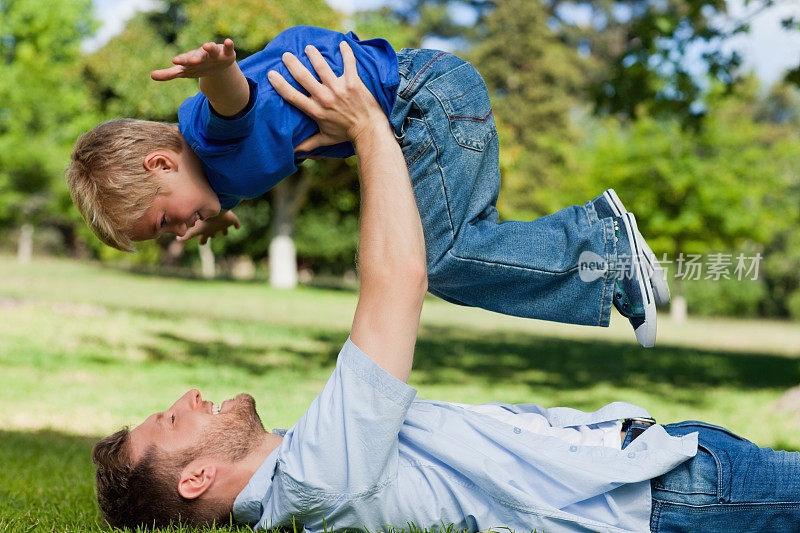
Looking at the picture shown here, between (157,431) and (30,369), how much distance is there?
648cm

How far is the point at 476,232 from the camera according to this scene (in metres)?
2.78

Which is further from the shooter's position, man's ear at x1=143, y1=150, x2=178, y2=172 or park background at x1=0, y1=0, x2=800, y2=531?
park background at x1=0, y1=0, x2=800, y2=531

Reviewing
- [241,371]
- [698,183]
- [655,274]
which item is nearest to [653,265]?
[655,274]

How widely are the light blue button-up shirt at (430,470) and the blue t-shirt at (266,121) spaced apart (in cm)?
94

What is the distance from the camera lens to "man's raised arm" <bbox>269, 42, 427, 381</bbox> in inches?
90.7

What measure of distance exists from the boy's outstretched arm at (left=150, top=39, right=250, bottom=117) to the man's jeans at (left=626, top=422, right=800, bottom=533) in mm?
1932

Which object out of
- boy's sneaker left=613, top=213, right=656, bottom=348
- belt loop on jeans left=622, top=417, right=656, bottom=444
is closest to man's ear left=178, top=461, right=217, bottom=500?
belt loop on jeans left=622, top=417, right=656, bottom=444

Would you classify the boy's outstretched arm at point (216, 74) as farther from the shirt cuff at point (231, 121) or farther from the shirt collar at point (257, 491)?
the shirt collar at point (257, 491)

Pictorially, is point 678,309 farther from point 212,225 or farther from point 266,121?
point 266,121

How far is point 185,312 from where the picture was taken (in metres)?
14.9

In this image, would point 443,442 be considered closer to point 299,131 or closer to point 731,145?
point 299,131

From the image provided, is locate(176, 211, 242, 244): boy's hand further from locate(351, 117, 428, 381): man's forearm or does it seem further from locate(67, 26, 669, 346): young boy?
locate(351, 117, 428, 381): man's forearm

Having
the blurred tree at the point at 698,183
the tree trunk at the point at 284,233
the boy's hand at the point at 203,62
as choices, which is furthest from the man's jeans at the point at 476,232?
the tree trunk at the point at 284,233

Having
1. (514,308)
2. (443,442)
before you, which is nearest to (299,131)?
(514,308)
